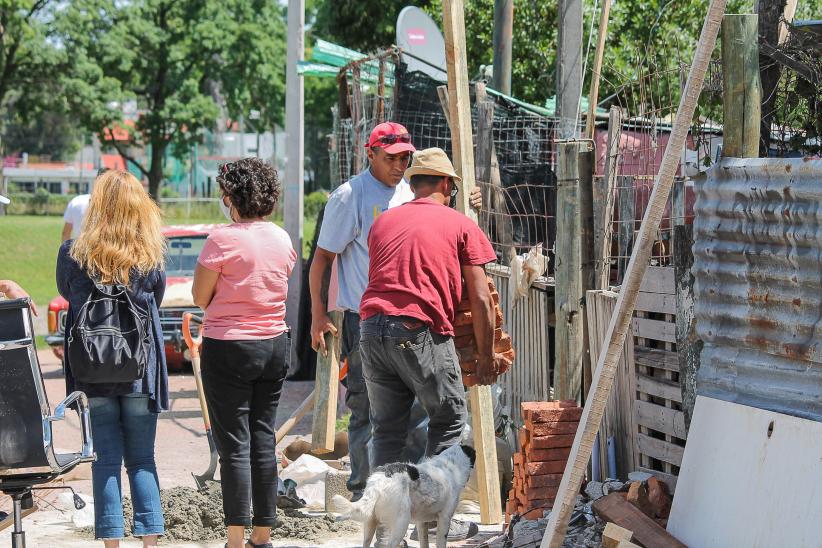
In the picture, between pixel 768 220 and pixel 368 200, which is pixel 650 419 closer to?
pixel 768 220

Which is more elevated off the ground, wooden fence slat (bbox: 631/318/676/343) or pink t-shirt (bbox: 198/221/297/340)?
pink t-shirt (bbox: 198/221/297/340)

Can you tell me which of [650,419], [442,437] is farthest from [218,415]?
[650,419]

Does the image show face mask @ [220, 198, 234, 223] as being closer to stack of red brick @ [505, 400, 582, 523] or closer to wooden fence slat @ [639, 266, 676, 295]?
stack of red brick @ [505, 400, 582, 523]

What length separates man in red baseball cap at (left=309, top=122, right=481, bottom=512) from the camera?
5.82 meters

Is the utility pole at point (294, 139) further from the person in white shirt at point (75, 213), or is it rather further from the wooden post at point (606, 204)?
the wooden post at point (606, 204)

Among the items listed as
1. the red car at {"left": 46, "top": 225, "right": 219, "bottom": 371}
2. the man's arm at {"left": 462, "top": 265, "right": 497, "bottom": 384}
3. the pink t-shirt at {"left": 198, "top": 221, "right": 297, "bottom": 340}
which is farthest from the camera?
the red car at {"left": 46, "top": 225, "right": 219, "bottom": 371}

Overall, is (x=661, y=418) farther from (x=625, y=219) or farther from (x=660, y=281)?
(x=625, y=219)

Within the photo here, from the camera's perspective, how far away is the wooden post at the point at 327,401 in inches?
287

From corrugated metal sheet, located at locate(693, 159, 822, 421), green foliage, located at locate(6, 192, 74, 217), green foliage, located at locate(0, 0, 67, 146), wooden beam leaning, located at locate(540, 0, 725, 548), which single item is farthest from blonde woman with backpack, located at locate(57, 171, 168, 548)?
green foliage, located at locate(6, 192, 74, 217)

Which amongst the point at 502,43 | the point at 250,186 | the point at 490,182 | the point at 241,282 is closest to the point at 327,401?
the point at 490,182

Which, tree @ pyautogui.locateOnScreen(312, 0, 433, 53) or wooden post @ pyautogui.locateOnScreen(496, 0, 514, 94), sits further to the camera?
tree @ pyautogui.locateOnScreen(312, 0, 433, 53)

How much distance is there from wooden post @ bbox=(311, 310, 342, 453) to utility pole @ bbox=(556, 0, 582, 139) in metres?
3.15

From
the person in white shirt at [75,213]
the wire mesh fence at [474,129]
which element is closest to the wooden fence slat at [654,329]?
the wire mesh fence at [474,129]

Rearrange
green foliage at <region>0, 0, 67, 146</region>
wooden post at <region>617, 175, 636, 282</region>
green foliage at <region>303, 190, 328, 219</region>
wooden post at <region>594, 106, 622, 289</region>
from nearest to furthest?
1. wooden post at <region>594, 106, 622, 289</region>
2. wooden post at <region>617, 175, 636, 282</region>
3. green foliage at <region>0, 0, 67, 146</region>
4. green foliage at <region>303, 190, 328, 219</region>
